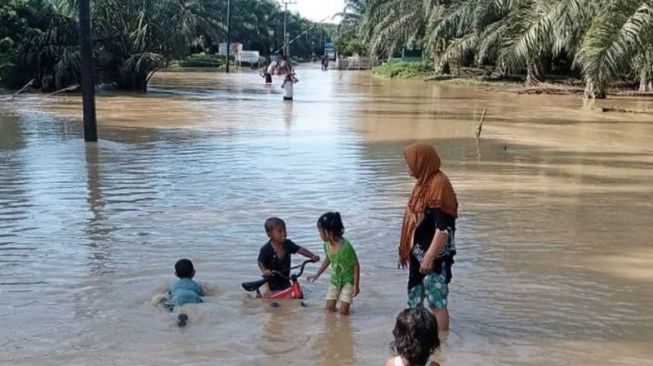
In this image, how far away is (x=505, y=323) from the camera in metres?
5.95

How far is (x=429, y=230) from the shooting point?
513 cm

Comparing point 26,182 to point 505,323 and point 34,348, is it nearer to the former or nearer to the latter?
point 34,348

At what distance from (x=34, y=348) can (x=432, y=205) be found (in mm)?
2797

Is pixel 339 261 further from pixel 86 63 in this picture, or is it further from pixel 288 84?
pixel 288 84

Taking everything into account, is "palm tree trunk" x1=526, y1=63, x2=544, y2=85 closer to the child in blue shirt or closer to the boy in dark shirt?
the boy in dark shirt

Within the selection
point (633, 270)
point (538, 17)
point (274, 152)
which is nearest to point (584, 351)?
point (633, 270)

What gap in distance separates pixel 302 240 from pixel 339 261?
9.21 feet

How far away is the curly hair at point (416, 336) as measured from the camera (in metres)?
3.22

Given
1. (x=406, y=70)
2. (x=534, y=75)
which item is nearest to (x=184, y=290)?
(x=534, y=75)

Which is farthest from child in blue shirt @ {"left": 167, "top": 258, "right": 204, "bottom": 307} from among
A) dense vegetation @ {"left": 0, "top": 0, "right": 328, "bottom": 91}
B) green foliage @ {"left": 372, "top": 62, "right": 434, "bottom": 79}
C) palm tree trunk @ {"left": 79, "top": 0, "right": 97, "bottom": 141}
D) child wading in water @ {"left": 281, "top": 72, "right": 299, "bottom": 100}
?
green foliage @ {"left": 372, "top": 62, "right": 434, "bottom": 79}

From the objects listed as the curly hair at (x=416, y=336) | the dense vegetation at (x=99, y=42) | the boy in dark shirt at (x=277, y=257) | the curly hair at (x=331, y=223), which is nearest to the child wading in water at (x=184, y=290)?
the boy in dark shirt at (x=277, y=257)

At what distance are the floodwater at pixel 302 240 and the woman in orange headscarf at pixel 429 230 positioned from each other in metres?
0.44

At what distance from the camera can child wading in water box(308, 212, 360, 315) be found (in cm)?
566

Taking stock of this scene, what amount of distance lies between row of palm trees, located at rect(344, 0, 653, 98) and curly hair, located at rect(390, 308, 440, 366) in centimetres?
2031
